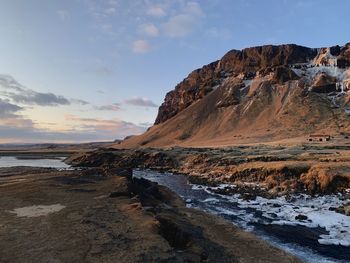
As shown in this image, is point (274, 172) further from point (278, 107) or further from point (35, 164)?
point (278, 107)

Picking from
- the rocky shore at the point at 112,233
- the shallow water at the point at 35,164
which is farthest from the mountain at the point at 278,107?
the rocky shore at the point at 112,233

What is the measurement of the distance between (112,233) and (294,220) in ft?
53.1

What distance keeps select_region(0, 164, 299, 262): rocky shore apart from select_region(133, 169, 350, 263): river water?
253 cm

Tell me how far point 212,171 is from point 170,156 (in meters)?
30.4

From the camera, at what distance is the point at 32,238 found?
20.5 m

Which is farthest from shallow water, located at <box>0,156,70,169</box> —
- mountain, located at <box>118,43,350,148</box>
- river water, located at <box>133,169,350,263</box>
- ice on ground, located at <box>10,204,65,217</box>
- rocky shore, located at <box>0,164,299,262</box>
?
ice on ground, located at <box>10,204,65,217</box>

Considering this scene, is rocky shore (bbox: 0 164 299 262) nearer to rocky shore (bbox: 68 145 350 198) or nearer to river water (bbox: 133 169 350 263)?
river water (bbox: 133 169 350 263)

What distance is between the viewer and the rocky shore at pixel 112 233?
1840 cm

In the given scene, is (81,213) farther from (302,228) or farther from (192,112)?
(192,112)

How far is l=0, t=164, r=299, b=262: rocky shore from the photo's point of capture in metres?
18.4

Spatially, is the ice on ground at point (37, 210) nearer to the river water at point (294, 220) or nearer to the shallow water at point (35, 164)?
the river water at point (294, 220)

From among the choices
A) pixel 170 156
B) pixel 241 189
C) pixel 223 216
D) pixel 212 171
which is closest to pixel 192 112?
pixel 170 156

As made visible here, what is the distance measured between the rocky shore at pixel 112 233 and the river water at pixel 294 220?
2533 mm

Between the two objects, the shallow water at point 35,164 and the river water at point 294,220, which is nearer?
the river water at point 294,220
